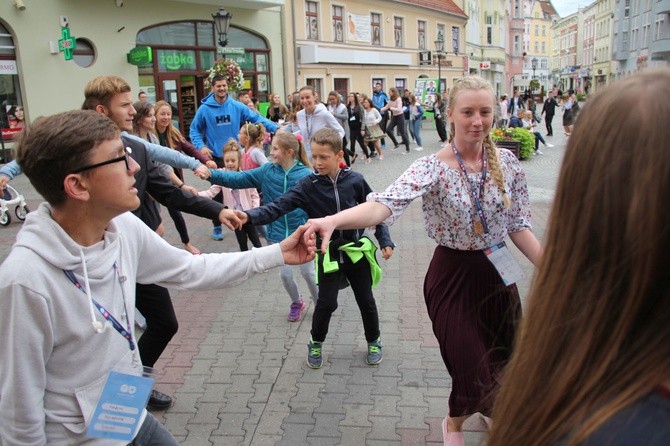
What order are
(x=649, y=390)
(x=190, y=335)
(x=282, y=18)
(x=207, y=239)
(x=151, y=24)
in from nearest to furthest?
(x=649, y=390) → (x=190, y=335) → (x=207, y=239) → (x=151, y=24) → (x=282, y=18)

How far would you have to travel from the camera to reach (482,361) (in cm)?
281

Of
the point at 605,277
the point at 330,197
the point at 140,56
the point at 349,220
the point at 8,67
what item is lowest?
the point at 330,197

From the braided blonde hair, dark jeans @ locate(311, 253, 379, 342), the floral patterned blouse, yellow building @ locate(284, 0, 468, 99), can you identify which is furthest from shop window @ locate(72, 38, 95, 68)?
the floral patterned blouse

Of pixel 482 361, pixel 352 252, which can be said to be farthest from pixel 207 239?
pixel 482 361

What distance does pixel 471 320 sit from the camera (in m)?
2.93

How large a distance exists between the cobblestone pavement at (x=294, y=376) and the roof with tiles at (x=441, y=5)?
3004cm

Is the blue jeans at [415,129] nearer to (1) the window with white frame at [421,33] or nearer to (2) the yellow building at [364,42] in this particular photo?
(2) the yellow building at [364,42]

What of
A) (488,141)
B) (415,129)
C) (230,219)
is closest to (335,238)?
(230,219)

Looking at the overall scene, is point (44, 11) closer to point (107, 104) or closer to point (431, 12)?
point (107, 104)

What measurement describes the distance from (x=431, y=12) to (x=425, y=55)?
3.22 metres

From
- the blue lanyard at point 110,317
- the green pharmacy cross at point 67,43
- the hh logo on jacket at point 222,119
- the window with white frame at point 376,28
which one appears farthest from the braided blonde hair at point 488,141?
the window with white frame at point 376,28

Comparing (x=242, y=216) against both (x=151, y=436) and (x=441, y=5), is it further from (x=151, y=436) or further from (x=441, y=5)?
(x=441, y=5)

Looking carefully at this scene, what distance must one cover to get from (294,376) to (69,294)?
2.58 meters

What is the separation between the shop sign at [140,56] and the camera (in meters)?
17.6
